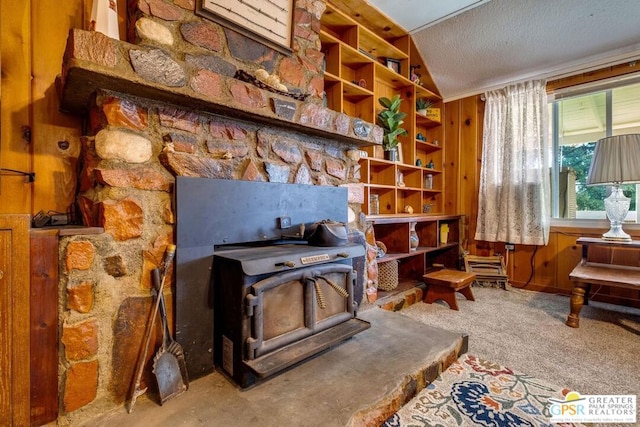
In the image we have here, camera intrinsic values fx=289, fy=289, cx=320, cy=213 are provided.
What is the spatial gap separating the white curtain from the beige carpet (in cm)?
73

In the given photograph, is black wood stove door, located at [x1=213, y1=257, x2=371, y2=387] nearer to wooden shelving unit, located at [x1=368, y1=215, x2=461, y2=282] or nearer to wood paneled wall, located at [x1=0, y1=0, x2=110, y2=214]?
wood paneled wall, located at [x1=0, y1=0, x2=110, y2=214]

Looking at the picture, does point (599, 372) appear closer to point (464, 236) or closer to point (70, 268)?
point (464, 236)

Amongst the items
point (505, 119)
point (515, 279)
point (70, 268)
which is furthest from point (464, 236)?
point (70, 268)

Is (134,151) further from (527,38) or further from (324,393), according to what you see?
(527,38)

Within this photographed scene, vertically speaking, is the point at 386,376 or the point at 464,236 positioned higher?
the point at 464,236

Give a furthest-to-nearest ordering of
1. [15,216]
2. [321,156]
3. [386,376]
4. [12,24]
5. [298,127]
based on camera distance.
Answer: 1. [321,156]
2. [298,127]
3. [386,376]
4. [12,24]
5. [15,216]

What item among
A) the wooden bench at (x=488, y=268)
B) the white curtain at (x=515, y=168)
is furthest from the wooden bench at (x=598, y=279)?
the wooden bench at (x=488, y=268)

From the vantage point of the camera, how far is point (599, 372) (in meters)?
1.59

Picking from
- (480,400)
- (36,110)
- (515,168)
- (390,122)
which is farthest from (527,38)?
(36,110)

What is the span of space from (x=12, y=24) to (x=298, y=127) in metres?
1.14

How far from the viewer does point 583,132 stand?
9.86 feet

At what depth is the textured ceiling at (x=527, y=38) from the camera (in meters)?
2.47

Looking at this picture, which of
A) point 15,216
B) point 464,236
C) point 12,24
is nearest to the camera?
point 15,216

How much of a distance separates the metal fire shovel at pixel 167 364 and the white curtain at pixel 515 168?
11.0 ft
